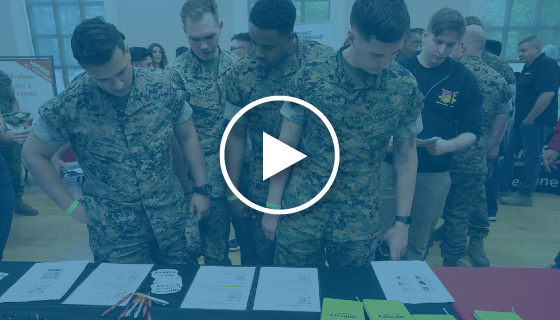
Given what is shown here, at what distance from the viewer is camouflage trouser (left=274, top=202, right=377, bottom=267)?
1.36 metres

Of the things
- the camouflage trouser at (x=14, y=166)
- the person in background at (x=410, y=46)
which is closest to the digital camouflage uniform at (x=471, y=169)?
the person in background at (x=410, y=46)

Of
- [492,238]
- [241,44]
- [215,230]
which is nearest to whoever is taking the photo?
[215,230]

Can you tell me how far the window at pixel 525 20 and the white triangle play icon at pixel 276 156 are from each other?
248 inches

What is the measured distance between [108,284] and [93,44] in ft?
2.66

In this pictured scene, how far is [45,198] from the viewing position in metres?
4.30

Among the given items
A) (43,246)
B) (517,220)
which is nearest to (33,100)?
(43,246)

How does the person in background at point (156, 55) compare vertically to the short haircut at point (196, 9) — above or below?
below

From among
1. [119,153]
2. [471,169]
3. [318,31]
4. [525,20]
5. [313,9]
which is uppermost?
[313,9]

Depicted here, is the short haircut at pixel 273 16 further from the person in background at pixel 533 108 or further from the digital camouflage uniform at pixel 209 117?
the person in background at pixel 533 108

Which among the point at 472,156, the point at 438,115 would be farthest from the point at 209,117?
the point at 472,156

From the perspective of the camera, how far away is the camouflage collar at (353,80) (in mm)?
1262

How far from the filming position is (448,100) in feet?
6.16

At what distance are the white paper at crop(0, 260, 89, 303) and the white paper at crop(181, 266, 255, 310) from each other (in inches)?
16.5

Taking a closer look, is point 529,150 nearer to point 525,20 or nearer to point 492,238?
point 492,238
